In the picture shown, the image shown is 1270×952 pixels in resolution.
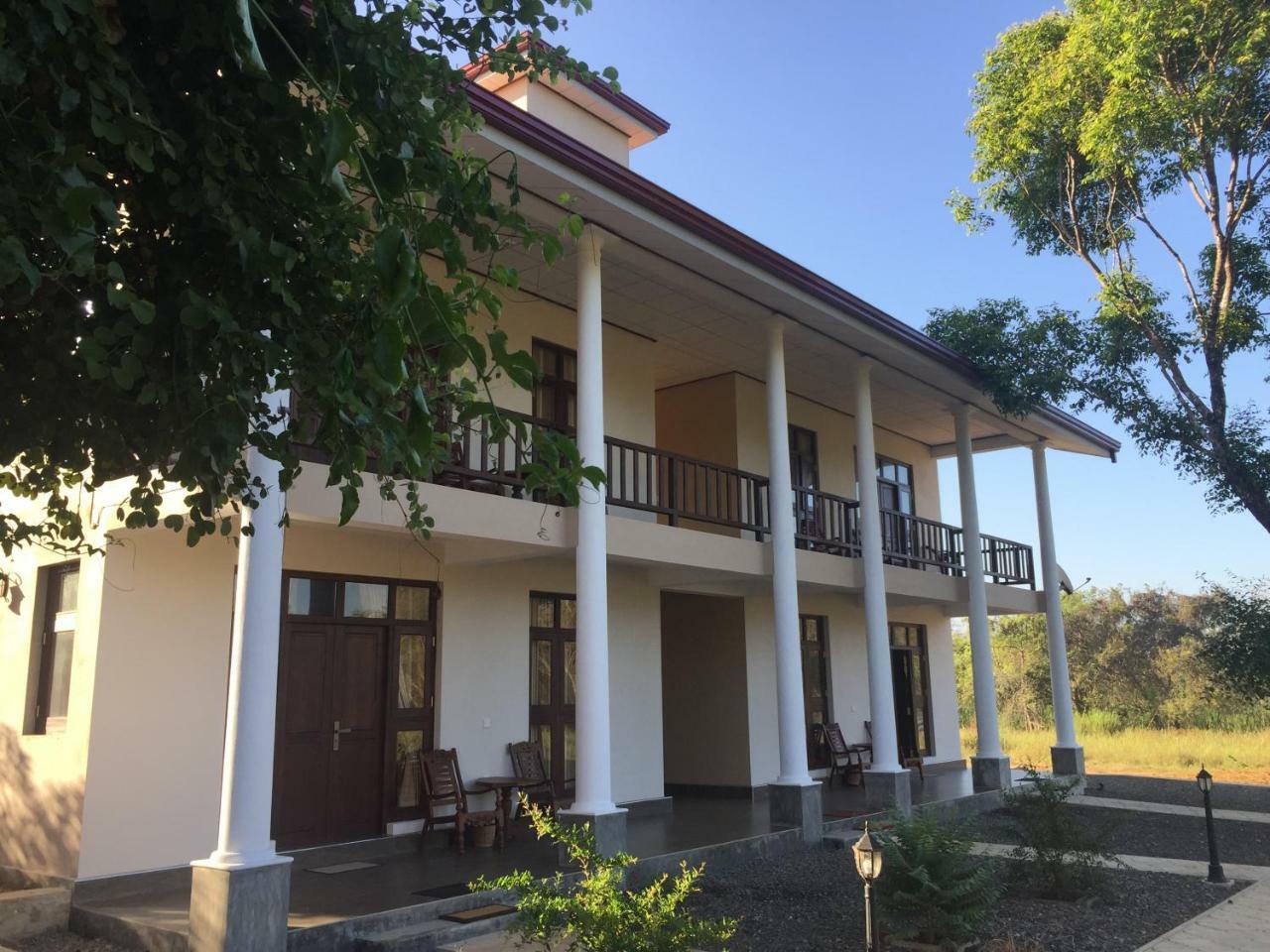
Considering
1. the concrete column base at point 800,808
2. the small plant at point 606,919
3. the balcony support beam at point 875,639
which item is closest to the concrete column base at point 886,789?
the balcony support beam at point 875,639

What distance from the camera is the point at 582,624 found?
29.4 ft

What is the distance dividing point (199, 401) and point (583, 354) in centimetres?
615

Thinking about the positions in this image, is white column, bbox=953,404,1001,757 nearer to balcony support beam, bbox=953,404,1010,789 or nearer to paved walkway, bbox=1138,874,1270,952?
balcony support beam, bbox=953,404,1010,789

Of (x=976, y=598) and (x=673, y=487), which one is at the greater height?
(x=673, y=487)

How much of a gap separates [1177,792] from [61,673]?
52.8ft

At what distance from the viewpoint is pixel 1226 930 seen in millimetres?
7488

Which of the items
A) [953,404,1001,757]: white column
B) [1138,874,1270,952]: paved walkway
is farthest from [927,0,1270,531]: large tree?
[1138,874,1270,952]: paved walkway

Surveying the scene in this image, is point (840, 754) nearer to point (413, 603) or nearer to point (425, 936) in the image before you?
point (413, 603)

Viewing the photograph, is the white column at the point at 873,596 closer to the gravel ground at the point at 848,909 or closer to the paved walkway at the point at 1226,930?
the gravel ground at the point at 848,909

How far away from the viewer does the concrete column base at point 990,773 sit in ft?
48.7

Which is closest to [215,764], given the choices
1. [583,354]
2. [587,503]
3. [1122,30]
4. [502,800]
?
[502,800]

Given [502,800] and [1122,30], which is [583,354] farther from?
[1122,30]

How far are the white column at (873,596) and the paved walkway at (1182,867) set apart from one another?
1989 mm

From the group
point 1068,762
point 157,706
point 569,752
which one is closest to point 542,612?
point 569,752
